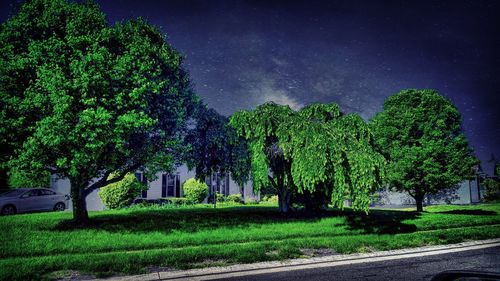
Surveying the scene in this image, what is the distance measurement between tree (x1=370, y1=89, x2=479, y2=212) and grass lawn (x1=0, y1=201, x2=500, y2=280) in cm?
611

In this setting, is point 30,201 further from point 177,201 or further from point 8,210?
point 177,201

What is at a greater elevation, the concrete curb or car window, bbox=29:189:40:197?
car window, bbox=29:189:40:197

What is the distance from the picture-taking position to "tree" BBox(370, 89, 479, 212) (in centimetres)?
2184

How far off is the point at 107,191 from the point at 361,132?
1703 cm

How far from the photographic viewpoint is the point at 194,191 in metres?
24.8

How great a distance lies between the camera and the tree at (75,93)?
10.8 meters

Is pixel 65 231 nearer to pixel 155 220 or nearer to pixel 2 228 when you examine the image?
pixel 2 228

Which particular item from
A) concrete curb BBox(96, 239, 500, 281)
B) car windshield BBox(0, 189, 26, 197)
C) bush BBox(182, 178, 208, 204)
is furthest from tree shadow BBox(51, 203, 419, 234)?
bush BBox(182, 178, 208, 204)

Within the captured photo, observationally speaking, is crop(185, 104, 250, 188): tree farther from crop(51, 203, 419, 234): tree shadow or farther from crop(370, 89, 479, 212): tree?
crop(370, 89, 479, 212): tree

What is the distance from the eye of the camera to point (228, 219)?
15.4 m

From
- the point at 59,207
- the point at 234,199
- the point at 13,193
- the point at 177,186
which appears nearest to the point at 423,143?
the point at 234,199

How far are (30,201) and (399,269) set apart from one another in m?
20.1

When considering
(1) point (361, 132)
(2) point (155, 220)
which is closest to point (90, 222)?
(2) point (155, 220)

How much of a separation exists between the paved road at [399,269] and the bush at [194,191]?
18.4m
